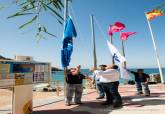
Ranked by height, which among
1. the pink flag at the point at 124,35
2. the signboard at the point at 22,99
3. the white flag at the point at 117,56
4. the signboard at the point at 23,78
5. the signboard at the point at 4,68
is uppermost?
the pink flag at the point at 124,35

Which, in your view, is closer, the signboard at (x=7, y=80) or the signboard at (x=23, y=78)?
the signboard at (x=7, y=80)

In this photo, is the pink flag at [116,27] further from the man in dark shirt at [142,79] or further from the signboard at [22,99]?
the signboard at [22,99]

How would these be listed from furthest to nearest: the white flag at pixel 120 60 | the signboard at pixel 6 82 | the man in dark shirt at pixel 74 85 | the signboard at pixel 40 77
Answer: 1. the white flag at pixel 120 60
2. the man in dark shirt at pixel 74 85
3. the signboard at pixel 40 77
4. the signboard at pixel 6 82

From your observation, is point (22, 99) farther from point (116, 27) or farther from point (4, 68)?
point (116, 27)

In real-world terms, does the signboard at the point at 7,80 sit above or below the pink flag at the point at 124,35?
below

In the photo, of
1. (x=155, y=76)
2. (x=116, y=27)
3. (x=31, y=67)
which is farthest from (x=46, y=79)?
(x=155, y=76)

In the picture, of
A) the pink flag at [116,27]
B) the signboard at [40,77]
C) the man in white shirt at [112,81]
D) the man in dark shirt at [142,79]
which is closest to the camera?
the signboard at [40,77]

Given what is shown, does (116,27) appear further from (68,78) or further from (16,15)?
(16,15)

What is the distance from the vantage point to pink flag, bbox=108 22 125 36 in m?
21.7

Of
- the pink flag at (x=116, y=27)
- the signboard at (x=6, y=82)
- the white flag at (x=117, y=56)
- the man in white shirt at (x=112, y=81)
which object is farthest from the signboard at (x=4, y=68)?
the pink flag at (x=116, y=27)

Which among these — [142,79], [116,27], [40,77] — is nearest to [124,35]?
[116,27]

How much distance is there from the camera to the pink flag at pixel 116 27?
21684 mm

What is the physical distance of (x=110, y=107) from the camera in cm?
1012

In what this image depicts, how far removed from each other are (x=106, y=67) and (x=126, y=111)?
2225mm
